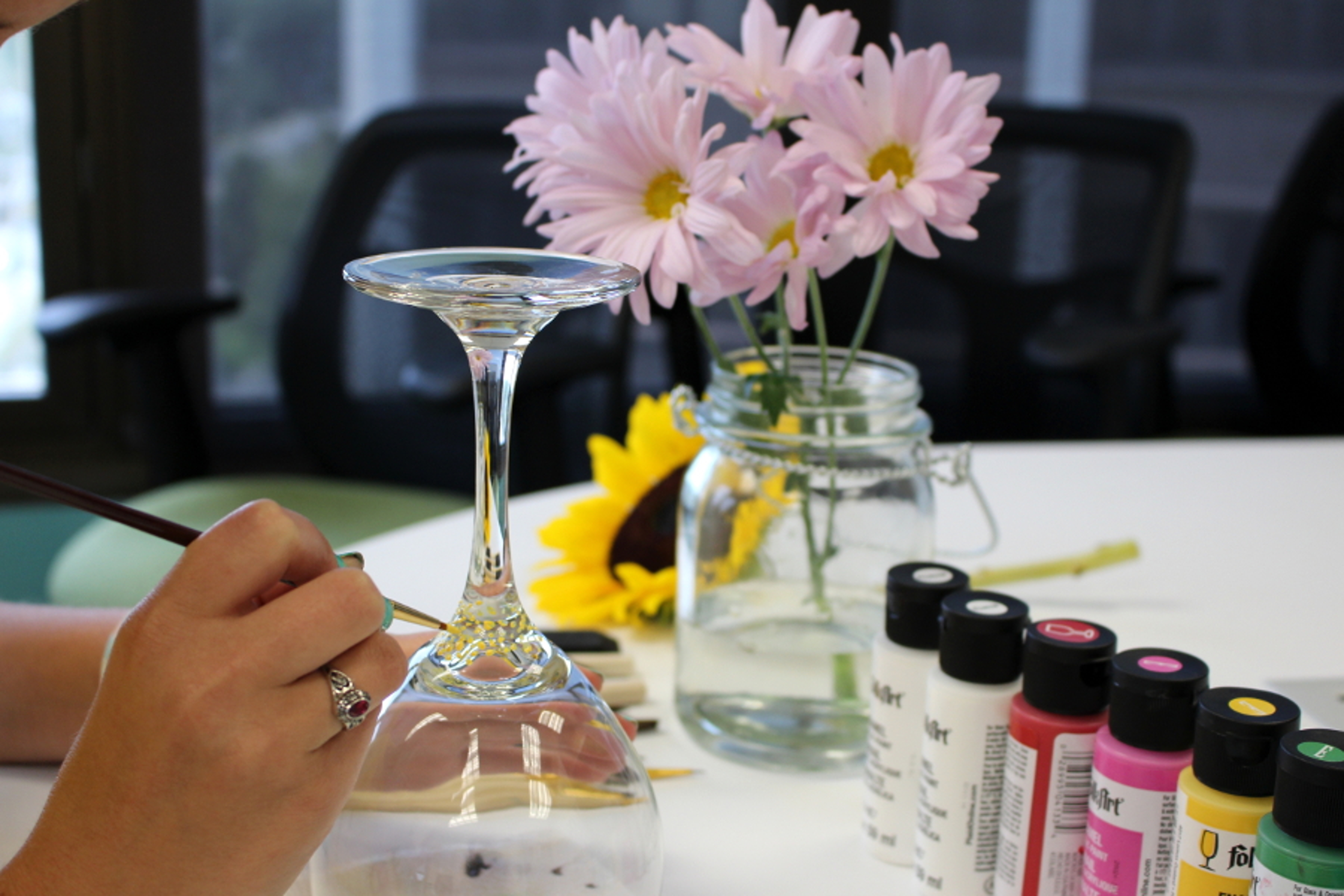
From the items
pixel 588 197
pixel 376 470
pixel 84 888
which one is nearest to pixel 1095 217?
pixel 376 470

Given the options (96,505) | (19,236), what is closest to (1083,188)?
(96,505)

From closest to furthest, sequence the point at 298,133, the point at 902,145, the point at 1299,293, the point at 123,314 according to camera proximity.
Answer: the point at 902,145 → the point at 123,314 → the point at 1299,293 → the point at 298,133

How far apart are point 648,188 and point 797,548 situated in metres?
0.23

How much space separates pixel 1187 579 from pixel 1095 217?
1.34 m

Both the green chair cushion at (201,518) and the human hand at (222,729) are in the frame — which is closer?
the human hand at (222,729)

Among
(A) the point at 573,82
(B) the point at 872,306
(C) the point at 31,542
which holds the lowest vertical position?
(C) the point at 31,542

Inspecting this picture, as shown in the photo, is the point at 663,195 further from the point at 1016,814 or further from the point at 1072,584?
→ the point at 1072,584

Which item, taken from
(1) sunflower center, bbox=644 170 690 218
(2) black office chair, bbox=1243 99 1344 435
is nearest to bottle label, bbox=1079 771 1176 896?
(1) sunflower center, bbox=644 170 690 218

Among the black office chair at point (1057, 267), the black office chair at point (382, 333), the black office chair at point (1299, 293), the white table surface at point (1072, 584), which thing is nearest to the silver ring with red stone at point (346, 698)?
the white table surface at point (1072, 584)

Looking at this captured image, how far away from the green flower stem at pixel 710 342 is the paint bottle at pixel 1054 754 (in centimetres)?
24

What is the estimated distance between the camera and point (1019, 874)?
1.79ft

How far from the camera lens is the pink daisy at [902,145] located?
60 centimetres

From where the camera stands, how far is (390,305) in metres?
2.01

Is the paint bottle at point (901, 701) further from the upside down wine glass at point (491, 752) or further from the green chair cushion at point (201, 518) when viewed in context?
the green chair cushion at point (201, 518)
